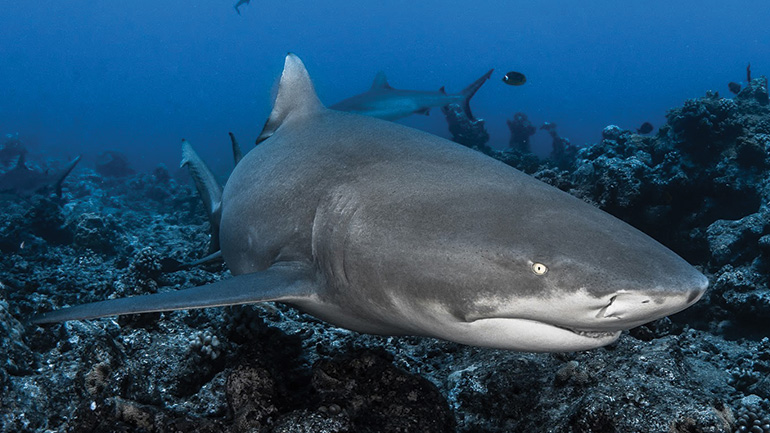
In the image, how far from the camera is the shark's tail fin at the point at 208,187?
4.86 m

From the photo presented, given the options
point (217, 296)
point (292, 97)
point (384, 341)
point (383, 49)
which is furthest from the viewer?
point (383, 49)

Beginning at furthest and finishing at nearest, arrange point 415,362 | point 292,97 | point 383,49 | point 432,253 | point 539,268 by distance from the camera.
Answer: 1. point 383,49
2. point 292,97
3. point 415,362
4. point 432,253
5. point 539,268

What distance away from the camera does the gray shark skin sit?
1.73 meters

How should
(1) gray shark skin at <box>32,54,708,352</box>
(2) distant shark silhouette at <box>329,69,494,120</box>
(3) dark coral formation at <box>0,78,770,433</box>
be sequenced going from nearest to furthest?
1. (1) gray shark skin at <box>32,54,708,352</box>
2. (3) dark coral formation at <box>0,78,770,433</box>
3. (2) distant shark silhouette at <box>329,69,494,120</box>

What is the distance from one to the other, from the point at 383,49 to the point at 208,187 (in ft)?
608

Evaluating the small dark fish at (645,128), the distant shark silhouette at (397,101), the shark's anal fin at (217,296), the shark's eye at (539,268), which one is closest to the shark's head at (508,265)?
the shark's eye at (539,268)

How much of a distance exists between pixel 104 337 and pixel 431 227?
97.4 inches

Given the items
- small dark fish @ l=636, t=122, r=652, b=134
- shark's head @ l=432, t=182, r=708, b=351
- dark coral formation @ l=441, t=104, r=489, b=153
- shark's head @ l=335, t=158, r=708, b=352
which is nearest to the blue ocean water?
dark coral formation @ l=441, t=104, r=489, b=153

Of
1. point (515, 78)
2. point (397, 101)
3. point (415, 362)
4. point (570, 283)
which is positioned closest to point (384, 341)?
point (415, 362)

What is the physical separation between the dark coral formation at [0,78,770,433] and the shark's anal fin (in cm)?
38

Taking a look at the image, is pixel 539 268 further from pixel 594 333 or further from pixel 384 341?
pixel 384 341

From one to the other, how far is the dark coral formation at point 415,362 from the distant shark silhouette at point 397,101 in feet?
24.7

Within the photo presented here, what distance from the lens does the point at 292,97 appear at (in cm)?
430

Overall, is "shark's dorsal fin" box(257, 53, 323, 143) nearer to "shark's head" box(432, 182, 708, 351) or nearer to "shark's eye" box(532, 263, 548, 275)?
"shark's head" box(432, 182, 708, 351)
